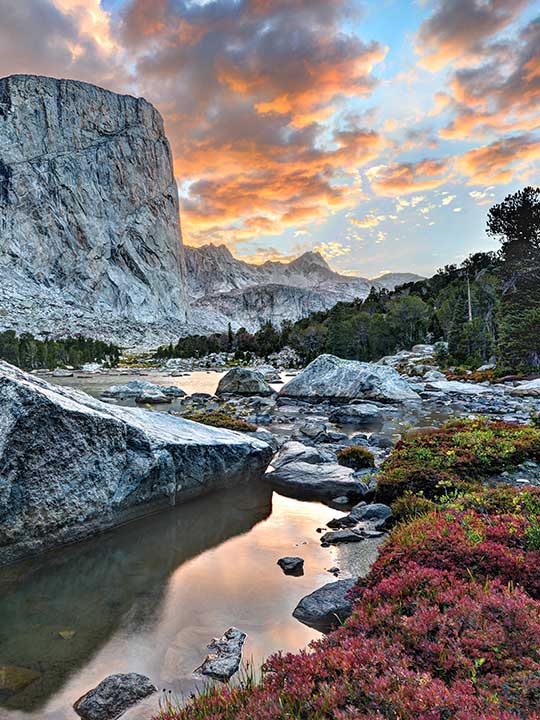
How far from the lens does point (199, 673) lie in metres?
5.58

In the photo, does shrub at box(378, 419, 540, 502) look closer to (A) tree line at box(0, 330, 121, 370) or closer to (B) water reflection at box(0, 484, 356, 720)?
(B) water reflection at box(0, 484, 356, 720)

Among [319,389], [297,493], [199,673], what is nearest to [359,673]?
[199,673]

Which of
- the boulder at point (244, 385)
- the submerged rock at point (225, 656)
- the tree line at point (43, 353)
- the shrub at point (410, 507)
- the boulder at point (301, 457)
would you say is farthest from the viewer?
the tree line at point (43, 353)

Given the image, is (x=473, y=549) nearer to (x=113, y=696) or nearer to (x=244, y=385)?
(x=113, y=696)

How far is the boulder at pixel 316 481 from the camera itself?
12789mm

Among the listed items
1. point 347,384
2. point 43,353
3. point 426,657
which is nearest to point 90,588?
point 426,657

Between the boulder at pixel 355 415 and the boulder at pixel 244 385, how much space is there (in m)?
14.6

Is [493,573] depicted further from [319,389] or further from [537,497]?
[319,389]

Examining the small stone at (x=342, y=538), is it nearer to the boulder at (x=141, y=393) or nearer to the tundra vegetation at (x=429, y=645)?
the tundra vegetation at (x=429, y=645)

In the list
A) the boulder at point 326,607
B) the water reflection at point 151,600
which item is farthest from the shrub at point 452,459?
the boulder at point 326,607

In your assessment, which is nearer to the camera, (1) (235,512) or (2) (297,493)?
(1) (235,512)

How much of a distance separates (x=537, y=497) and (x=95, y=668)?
8355 millimetres

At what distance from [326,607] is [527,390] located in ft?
116

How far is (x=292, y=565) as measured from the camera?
27.8ft
